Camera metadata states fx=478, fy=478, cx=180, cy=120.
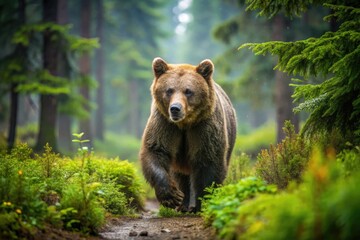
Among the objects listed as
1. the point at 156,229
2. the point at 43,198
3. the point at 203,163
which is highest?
the point at 203,163

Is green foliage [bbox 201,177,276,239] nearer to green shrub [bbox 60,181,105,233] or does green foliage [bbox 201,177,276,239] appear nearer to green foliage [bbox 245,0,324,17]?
green shrub [bbox 60,181,105,233]

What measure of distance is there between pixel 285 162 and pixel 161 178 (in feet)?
6.50

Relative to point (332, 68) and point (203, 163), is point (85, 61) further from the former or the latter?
point (332, 68)

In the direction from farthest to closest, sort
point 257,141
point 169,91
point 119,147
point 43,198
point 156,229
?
point 119,147, point 257,141, point 169,91, point 156,229, point 43,198

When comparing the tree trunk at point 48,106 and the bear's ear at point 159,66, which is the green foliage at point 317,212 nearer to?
the bear's ear at point 159,66

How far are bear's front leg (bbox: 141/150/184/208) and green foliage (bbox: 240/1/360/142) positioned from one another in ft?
7.79

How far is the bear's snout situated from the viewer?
7656 mm

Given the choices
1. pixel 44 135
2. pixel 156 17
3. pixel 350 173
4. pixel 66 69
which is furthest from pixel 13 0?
pixel 156 17

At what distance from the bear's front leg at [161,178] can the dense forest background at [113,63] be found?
272 inches

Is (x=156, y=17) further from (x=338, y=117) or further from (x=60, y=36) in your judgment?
(x=338, y=117)

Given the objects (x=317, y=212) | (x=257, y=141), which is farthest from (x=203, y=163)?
(x=257, y=141)

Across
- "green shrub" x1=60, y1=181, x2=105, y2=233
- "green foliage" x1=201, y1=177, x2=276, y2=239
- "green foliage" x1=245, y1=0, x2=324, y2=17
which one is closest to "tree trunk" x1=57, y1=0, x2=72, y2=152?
"green foliage" x1=245, y1=0, x2=324, y2=17

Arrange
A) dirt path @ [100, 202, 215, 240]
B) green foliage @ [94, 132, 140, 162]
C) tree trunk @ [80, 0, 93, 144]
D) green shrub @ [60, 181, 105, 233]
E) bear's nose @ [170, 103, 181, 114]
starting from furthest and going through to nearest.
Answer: green foliage @ [94, 132, 140, 162] → tree trunk @ [80, 0, 93, 144] → bear's nose @ [170, 103, 181, 114] → dirt path @ [100, 202, 215, 240] → green shrub @ [60, 181, 105, 233]

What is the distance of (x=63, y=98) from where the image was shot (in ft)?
60.2
